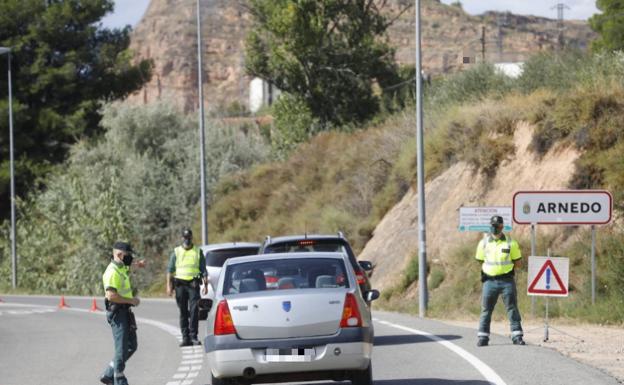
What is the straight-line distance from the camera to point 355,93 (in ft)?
179

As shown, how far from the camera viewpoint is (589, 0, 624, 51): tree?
6096cm

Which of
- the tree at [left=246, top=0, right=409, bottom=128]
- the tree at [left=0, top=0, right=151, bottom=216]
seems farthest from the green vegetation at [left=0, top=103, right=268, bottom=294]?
the tree at [left=246, top=0, right=409, bottom=128]

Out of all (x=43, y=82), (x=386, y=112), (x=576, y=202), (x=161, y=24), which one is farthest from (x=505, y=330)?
(x=161, y=24)

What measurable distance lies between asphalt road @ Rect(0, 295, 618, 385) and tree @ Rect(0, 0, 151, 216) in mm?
36400

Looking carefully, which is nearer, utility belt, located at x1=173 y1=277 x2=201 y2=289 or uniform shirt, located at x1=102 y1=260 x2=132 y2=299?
uniform shirt, located at x1=102 y1=260 x2=132 y2=299

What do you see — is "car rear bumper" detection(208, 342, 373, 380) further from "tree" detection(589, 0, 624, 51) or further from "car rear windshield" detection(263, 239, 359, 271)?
"tree" detection(589, 0, 624, 51)

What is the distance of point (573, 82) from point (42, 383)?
26533 millimetres

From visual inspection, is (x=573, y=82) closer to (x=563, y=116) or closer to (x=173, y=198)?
(x=563, y=116)

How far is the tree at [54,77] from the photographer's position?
204ft

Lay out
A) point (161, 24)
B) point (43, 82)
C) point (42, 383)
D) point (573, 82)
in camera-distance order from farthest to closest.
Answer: point (161, 24) → point (43, 82) → point (573, 82) → point (42, 383)

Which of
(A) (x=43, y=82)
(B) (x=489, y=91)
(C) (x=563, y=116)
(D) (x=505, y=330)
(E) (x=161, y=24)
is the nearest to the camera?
(D) (x=505, y=330)

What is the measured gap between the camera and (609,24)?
63125 millimetres

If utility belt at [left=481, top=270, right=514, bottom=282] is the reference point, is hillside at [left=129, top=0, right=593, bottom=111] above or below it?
above

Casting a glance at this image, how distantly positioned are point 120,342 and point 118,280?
2.24ft
